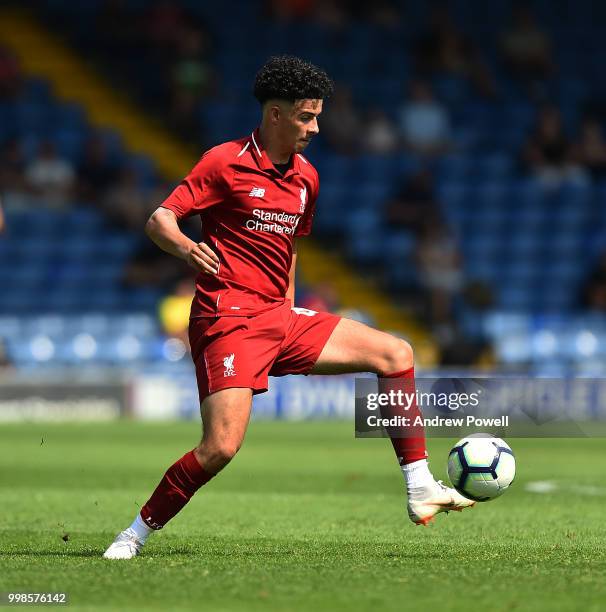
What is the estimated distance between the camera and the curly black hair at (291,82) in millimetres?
6340

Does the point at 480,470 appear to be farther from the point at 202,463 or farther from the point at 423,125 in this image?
the point at 423,125

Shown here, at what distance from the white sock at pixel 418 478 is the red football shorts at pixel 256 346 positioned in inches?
25.6

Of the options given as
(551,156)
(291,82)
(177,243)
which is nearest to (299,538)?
(177,243)

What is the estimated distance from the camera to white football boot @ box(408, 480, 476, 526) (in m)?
6.32

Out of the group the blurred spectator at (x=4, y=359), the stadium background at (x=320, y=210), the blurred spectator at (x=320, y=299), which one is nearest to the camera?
the stadium background at (x=320, y=210)

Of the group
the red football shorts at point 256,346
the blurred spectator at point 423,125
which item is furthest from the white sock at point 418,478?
the blurred spectator at point 423,125

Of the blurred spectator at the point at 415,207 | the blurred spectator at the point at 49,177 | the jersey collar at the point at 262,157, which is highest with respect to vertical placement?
the blurred spectator at the point at 49,177

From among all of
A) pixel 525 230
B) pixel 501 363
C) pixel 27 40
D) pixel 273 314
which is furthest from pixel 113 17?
pixel 273 314

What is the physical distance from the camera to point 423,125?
21.8 metres

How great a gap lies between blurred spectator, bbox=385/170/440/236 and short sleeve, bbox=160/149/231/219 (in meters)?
14.1

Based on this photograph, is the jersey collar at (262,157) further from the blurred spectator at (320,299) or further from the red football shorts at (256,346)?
the blurred spectator at (320,299)

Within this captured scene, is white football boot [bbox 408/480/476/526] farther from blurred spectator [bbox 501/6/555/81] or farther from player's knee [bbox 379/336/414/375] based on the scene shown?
blurred spectator [bbox 501/6/555/81]

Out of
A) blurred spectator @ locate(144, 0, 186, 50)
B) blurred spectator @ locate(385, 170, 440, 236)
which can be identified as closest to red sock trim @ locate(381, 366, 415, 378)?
blurred spectator @ locate(385, 170, 440, 236)

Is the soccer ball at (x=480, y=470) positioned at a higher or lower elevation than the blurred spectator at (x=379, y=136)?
lower
